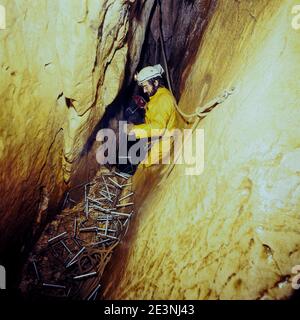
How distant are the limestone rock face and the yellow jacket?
86 cm

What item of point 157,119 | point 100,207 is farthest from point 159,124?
point 100,207

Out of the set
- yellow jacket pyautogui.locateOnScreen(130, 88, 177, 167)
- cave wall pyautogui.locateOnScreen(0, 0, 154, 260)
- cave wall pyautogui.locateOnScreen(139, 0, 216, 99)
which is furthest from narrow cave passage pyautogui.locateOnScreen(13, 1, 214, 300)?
yellow jacket pyautogui.locateOnScreen(130, 88, 177, 167)

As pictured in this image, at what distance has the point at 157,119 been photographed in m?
4.12

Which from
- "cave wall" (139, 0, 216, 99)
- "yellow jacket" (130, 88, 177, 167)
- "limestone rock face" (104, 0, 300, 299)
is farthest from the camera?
"cave wall" (139, 0, 216, 99)

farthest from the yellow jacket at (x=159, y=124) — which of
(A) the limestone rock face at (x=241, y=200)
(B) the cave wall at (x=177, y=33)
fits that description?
(B) the cave wall at (x=177, y=33)

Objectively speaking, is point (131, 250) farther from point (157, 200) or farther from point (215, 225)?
point (215, 225)

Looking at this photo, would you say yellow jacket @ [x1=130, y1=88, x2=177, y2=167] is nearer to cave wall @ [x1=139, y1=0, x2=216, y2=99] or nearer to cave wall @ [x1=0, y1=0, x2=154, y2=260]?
cave wall @ [x1=0, y1=0, x2=154, y2=260]

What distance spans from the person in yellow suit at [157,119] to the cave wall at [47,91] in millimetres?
684

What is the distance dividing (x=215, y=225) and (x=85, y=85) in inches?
90.0

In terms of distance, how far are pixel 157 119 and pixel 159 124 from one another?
89 millimetres

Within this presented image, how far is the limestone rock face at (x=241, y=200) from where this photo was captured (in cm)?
180

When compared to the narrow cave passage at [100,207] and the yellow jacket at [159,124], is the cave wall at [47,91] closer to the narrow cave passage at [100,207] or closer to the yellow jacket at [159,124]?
the narrow cave passage at [100,207]

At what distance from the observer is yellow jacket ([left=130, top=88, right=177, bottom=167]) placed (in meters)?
4.12
